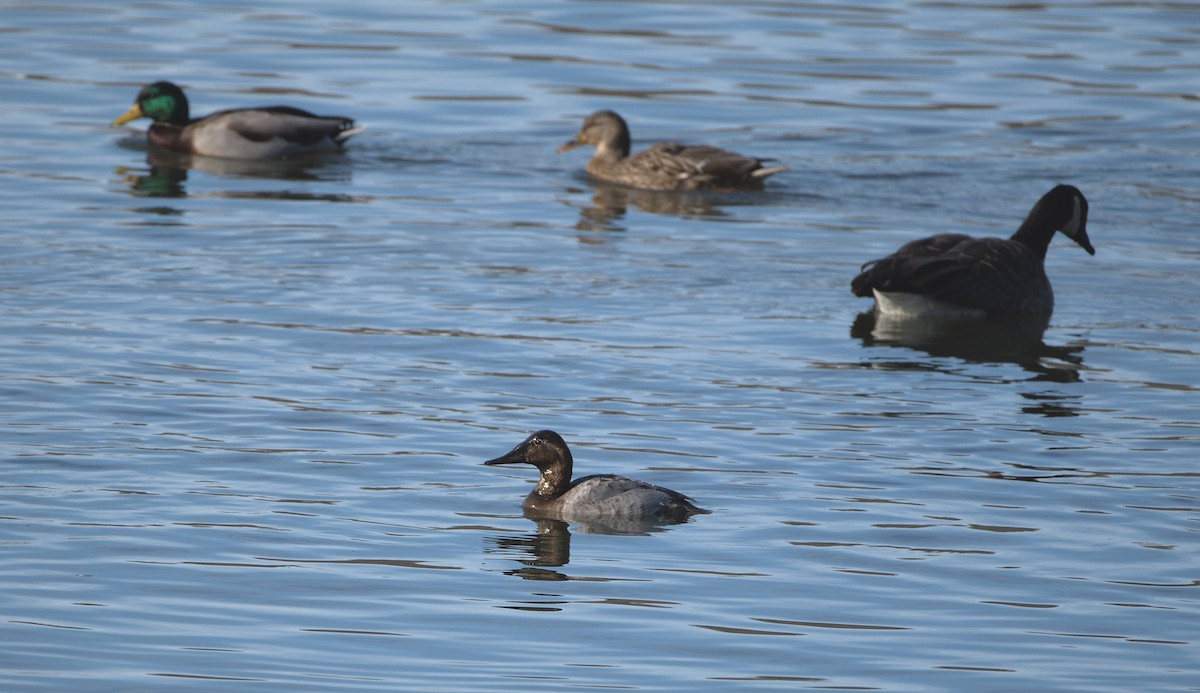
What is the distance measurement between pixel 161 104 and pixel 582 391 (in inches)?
441

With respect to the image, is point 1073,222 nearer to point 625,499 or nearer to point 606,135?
point 606,135

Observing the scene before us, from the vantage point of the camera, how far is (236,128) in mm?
22109

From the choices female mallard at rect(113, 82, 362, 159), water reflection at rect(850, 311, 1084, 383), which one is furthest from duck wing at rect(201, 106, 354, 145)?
water reflection at rect(850, 311, 1084, 383)

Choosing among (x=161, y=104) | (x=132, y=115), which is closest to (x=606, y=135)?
(x=161, y=104)

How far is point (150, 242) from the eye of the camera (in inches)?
687

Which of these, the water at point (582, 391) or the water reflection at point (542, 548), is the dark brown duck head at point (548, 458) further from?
the water at point (582, 391)

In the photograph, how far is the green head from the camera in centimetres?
2217

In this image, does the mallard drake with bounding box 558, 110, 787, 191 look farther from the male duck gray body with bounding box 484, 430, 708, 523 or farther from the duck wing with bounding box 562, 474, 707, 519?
the duck wing with bounding box 562, 474, 707, 519

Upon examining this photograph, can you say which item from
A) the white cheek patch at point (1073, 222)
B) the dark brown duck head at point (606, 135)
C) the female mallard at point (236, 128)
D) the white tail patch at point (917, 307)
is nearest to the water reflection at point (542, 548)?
the white tail patch at point (917, 307)

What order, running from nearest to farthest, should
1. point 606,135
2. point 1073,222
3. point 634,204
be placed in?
1. point 1073,222
2. point 634,204
3. point 606,135

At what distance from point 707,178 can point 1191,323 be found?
21.4ft

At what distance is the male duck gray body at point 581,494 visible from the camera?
10180 mm

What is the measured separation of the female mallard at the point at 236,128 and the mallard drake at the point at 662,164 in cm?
301

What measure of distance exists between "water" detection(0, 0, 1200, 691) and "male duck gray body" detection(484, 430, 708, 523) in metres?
0.17
